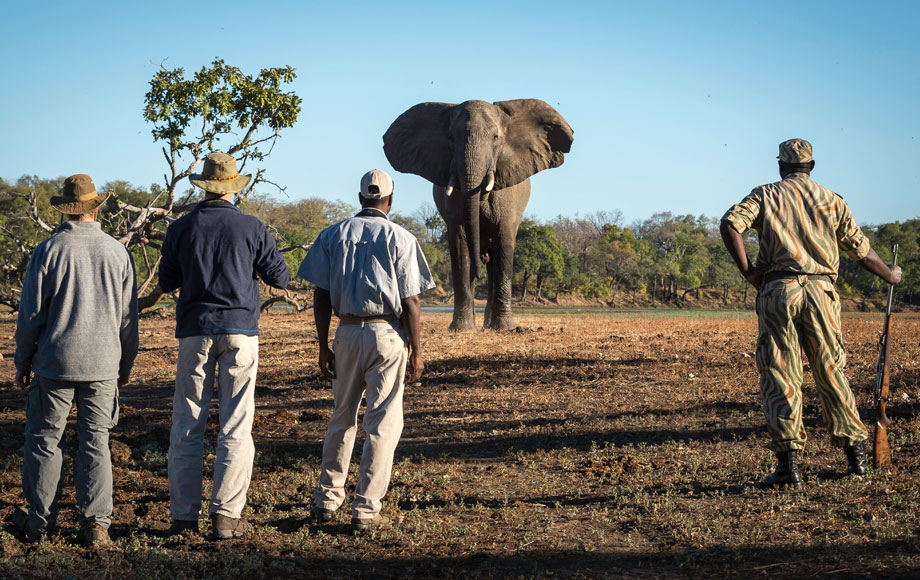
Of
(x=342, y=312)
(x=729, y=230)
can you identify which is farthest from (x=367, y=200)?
(x=729, y=230)

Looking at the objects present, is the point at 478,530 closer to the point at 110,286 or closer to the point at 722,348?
the point at 110,286

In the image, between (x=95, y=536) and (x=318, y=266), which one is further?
(x=318, y=266)

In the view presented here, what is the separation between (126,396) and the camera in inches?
397

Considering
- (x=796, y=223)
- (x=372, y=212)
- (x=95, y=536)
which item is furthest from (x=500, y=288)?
(x=95, y=536)

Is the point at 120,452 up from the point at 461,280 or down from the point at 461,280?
down

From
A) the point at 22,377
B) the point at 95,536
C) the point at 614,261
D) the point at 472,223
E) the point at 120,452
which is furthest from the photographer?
the point at 614,261

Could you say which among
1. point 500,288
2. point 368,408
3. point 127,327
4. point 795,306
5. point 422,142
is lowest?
point 368,408

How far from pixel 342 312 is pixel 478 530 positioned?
140cm

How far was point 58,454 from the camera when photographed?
4.45 m

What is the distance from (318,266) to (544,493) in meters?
2.09

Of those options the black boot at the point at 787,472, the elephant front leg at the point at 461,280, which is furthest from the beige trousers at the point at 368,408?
the elephant front leg at the point at 461,280

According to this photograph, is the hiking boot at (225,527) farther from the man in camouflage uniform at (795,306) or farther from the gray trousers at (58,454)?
the man in camouflage uniform at (795,306)

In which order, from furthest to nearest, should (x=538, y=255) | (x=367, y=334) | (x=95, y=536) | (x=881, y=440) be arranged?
(x=538, y=255) < (x=881, y=440) < (x=367, y=334) < (x=95, y=536)

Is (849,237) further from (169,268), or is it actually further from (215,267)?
(169,268)
